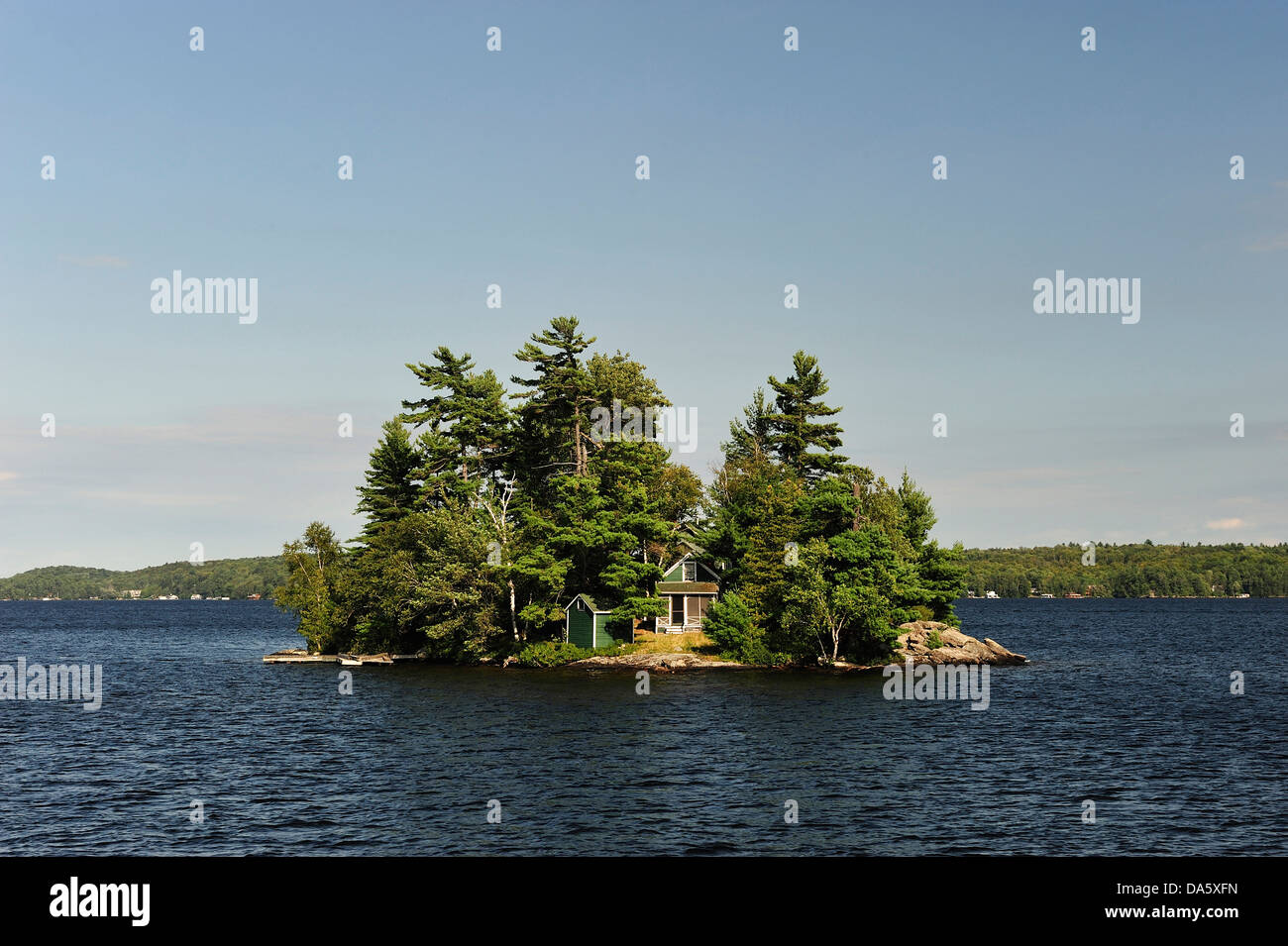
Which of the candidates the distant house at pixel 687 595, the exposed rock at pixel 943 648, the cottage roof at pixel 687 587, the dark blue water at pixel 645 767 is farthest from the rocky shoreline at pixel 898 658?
the cottage roof at pixel 687 587

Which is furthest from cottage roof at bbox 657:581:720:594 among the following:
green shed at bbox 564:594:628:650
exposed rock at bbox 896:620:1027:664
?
exposed rock at bbox 896:620:1027:664

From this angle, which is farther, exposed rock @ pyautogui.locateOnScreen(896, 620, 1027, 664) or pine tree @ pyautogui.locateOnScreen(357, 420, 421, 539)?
pine tree @ pyautogui.locateOnScreen(357, 420, 421, 539)

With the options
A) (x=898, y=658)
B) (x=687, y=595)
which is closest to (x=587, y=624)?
(x=687, y=595)

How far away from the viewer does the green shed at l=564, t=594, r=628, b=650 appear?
278 feet

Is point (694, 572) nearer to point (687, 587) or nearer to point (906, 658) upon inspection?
point (687, 587)

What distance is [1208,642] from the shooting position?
130250mm

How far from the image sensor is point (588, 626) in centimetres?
8500

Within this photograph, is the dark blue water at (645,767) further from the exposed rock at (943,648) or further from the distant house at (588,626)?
the distant house at (588,626)

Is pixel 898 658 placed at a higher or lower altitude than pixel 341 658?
higher

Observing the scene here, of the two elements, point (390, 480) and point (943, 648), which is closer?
point (943, 648)

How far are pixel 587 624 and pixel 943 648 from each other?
30843mm

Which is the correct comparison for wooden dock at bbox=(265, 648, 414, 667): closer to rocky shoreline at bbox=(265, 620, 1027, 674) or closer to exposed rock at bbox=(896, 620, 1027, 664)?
rocky shoreline at bbox=(265, 620, 1027, 674)

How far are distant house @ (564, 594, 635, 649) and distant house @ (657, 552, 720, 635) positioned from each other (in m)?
5.13
